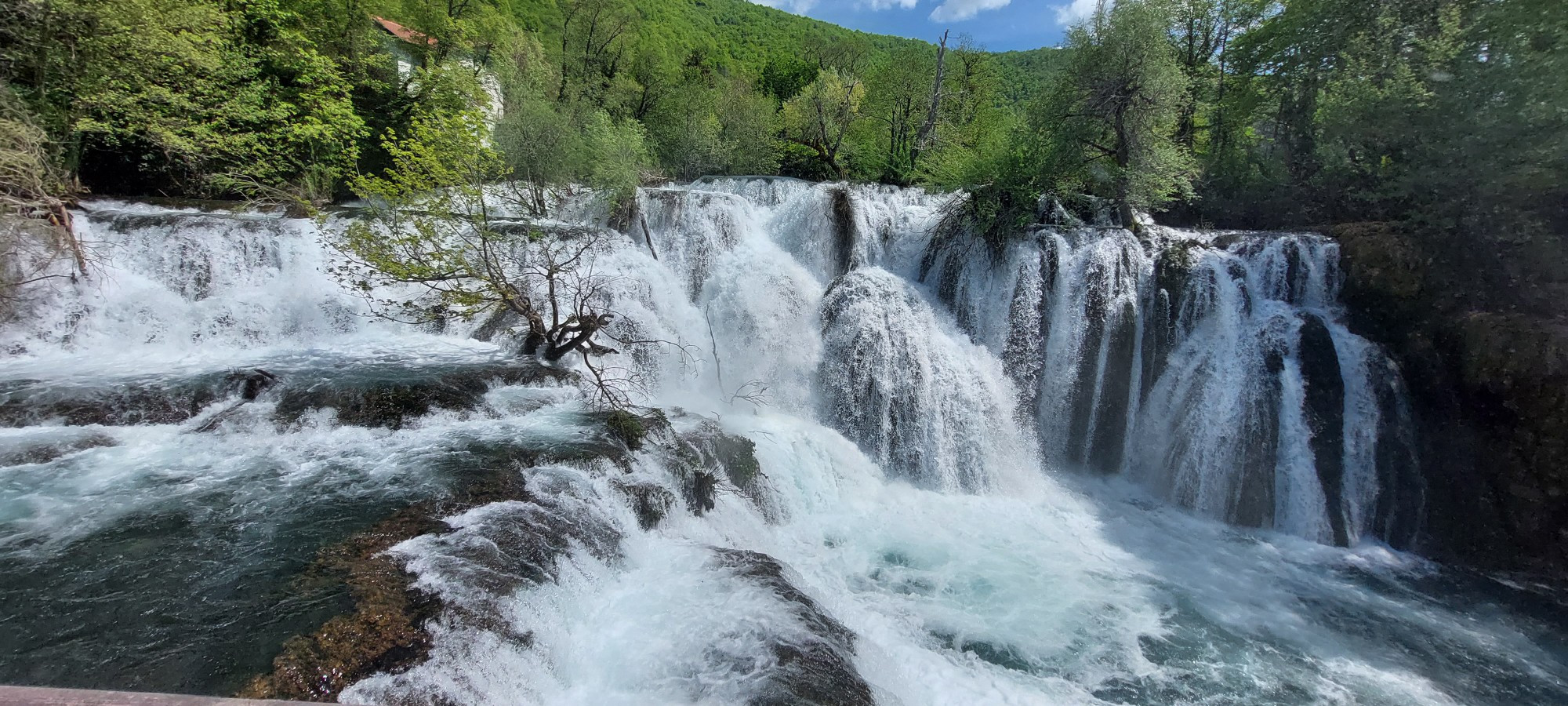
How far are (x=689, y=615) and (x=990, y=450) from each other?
661 cm

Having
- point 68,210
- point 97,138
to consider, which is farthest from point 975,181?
point 97,138

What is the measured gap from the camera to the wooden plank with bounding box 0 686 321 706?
1212 mm

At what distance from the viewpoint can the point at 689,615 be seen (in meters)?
4.82

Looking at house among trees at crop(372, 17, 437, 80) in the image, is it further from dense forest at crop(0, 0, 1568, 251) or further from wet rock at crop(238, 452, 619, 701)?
wet rock at crop(238, 452, 619, 701)

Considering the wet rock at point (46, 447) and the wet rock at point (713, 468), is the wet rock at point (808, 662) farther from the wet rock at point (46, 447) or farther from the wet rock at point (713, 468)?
the wet rock at point (46, 447)

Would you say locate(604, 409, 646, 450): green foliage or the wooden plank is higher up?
the wooden plank

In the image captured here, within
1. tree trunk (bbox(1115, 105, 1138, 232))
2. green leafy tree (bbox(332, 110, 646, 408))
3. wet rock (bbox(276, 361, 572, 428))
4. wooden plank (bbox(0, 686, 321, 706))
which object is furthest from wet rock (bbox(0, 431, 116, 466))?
tree trunk (bbox(1115, 105, 1138, 232))

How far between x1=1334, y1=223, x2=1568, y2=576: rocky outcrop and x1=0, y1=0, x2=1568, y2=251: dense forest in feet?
2.31

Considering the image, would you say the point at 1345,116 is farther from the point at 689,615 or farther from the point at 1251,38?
the point at 689,615

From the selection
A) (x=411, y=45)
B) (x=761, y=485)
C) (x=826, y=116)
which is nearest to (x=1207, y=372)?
(x=761, y=485)

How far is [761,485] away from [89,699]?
6613 millimetres

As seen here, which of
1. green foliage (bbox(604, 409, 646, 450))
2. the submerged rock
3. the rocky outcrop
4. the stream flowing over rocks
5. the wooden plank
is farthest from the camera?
the rocky outcrop

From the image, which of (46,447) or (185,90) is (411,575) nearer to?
(46,447)

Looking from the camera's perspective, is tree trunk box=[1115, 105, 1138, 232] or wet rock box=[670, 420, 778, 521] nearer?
wet rock box=[670, 420, 778, 521]
